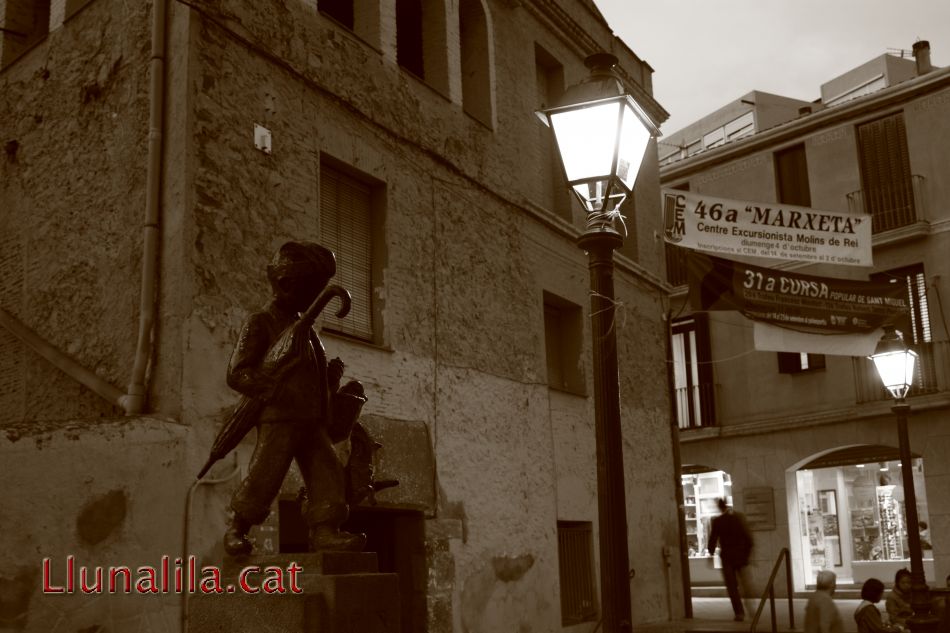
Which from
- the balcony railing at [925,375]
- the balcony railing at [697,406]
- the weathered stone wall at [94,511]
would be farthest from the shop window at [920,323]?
the weathered stone wall at [94,511]

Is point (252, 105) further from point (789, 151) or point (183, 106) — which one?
point (789, 151)

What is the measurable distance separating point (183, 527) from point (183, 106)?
308cm

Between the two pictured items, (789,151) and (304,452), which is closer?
(304,452)

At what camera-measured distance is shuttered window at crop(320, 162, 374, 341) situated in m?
9.03

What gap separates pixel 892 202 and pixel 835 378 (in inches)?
145

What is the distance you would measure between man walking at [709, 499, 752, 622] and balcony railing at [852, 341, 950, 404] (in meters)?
6.18

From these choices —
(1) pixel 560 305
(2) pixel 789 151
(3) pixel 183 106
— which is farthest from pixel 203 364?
(2) pixel 789 151

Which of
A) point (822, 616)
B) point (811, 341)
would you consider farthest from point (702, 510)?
point (822, 616)

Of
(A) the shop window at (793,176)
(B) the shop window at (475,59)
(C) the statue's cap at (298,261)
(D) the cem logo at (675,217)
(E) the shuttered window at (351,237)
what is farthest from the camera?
(A) the shop window at (793,176)

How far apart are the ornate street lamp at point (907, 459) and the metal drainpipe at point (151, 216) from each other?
831 cm

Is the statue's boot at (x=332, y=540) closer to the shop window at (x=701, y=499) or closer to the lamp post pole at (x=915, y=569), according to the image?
the lamp post pole at (x=915, y=569)

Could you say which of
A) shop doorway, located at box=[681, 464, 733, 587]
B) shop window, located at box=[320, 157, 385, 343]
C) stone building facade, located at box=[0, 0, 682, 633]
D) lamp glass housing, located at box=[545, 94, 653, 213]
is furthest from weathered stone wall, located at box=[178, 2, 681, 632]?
shop doorway, located at box=[681, 464, 733, 587]

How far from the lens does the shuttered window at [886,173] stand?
20094mm

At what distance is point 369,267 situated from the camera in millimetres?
9414
